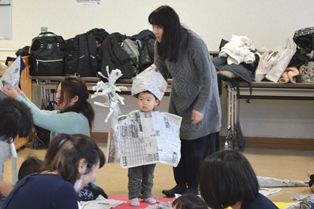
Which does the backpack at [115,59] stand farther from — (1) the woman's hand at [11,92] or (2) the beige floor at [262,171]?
(1) the woman's hand at [11,92]

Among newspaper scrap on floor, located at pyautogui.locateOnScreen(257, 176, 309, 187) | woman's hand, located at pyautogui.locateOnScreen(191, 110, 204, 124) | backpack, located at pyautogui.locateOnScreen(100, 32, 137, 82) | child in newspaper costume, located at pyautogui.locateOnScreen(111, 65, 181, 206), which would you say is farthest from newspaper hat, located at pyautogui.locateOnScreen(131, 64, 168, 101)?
backpack, located at pyautogui.locateOnScreen(100, 32, 137, 82)

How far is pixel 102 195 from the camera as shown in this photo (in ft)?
12.0

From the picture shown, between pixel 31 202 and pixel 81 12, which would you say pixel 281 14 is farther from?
pixel 31 202

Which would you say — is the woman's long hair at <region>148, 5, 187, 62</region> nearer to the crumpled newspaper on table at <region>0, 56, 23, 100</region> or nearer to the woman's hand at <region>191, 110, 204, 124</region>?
the woman's hand at <region>191, 110, 204, 124</region>

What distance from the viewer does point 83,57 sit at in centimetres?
548

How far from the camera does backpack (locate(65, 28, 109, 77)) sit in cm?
549

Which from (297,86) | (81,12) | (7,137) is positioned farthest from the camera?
(81,12)

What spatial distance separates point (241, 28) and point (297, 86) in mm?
941

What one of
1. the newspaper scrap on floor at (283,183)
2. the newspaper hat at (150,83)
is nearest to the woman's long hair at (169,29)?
the newspaper hat at (150,83)

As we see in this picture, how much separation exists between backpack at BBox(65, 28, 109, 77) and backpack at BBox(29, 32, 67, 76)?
0.25 feet

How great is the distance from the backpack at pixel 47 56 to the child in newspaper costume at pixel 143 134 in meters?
2.19

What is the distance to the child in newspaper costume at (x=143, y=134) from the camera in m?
3.46

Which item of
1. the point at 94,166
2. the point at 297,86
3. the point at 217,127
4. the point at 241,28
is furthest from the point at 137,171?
the point at 241,28

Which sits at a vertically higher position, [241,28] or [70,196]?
[241,28]
